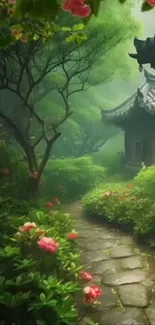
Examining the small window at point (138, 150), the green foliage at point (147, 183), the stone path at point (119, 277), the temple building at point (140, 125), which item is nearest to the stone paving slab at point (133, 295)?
the stone path at point (119, 277)

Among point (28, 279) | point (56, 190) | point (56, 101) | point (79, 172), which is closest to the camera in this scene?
point (28, 279)

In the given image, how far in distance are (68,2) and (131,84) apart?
3955cm

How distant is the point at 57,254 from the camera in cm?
416

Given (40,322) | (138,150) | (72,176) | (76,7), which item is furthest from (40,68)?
(76,7)

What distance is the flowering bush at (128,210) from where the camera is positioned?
7.36m

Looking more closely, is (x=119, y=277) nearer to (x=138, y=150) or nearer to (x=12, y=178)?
(x=12, y=178)

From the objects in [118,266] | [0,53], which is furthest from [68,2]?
[0,53]

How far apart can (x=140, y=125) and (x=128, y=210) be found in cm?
1108

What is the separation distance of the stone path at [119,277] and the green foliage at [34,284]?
0.54 metres

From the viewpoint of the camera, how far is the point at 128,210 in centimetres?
884

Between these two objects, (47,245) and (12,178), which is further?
(12,178)

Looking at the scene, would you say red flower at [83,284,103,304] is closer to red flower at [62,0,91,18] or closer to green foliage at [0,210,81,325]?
green foliage at [0,210,81,325]

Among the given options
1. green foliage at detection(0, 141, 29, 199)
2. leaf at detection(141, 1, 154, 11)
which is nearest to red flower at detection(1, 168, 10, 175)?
green foliage at detection(0, 141, 29, 199)

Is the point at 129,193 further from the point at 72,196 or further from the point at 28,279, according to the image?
the point at 28,279
